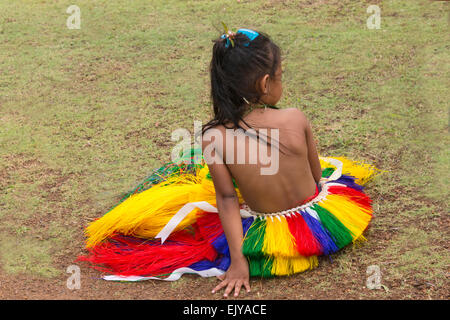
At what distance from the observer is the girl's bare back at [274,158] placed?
7.30 ft

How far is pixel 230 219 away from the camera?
2246mm

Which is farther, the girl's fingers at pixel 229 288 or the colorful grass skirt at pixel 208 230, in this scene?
the colorful grass skirt at pixel 208 230

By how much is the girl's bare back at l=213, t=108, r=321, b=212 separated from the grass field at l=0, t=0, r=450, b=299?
0.34 m

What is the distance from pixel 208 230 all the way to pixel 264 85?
686 mm

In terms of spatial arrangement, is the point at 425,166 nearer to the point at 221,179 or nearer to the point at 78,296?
the point at 221,179

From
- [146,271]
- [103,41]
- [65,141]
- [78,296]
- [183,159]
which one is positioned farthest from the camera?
[103,41]

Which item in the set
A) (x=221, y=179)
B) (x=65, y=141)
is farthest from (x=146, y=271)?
(x=65, y=141)

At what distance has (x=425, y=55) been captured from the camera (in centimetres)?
395

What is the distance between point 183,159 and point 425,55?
1.94m

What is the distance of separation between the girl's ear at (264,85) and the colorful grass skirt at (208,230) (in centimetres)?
49

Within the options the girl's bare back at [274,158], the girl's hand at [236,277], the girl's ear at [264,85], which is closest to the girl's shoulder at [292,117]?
the girl's bare back at [274,158]

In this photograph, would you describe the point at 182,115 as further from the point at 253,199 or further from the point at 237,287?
the point at 237,287

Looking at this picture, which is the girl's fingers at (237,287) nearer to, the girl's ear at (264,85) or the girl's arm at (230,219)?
the girl's arm at (230,219)

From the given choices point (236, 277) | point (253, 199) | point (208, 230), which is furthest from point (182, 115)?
point (236, 277)
